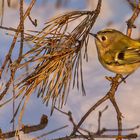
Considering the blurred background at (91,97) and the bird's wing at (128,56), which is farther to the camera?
the blurred background at (91,97)

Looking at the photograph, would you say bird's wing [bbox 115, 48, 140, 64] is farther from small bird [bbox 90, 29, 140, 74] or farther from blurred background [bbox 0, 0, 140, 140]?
blurred background [bbox 0, 0, 140, 140]

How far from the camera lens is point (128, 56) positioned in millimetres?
1732

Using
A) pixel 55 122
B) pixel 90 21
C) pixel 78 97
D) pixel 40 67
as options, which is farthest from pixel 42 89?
pixel 78 97

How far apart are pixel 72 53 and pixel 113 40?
25 centimetres

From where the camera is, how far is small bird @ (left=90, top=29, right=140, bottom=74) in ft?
5.73

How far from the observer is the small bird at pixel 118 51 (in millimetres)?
1747

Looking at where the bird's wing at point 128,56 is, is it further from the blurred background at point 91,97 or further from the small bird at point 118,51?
the blurred background at point 91,97

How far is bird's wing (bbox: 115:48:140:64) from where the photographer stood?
1.74 meters

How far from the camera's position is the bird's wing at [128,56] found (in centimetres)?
174

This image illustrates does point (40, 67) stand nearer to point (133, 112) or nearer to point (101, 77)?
point (133, 112)

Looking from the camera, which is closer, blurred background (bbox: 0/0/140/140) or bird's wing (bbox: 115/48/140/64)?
bird's wing (bbox: 115/48/140/64)

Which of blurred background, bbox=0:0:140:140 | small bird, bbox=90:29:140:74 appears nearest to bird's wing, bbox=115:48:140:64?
small bird, bbox=90:29:140:74

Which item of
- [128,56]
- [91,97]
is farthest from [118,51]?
[91,97]

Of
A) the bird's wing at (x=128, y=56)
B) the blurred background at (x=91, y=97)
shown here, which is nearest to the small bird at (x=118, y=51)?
the bird's wing at (x=128, y=56)
